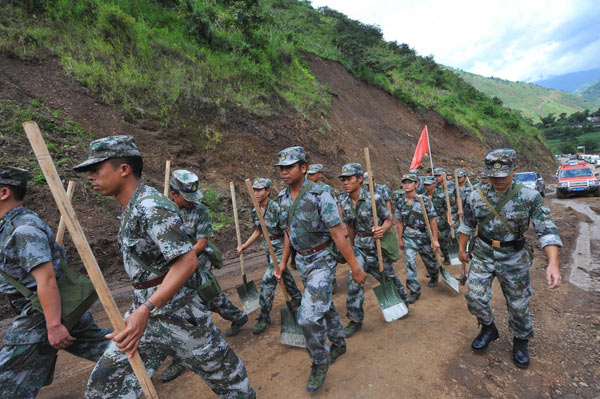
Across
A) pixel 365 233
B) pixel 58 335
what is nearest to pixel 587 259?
pixel 365 233

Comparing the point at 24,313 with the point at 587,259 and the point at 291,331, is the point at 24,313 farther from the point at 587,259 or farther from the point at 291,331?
the point at 587,259

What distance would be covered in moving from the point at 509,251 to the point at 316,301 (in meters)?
2.07

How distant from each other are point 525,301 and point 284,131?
1040 centimetres

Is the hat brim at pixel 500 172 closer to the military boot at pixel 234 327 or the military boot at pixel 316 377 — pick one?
the military boot at pixel 316 377

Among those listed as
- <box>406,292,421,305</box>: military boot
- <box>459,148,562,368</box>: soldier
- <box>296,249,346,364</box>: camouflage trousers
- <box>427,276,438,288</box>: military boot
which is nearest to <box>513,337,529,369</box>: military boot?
<box>459,148,562,368</box>: soldier

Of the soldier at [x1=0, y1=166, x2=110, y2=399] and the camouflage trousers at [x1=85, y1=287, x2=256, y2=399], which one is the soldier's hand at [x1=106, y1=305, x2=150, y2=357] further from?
the soldier at [x1=0, y1=166, x2=110, y2=399]

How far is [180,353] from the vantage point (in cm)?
208

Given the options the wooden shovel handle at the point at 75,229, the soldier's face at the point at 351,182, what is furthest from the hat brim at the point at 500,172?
the wooden shovel handle at the point at 75,229

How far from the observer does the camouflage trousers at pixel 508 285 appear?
125 inches

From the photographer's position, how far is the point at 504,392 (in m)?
2.82

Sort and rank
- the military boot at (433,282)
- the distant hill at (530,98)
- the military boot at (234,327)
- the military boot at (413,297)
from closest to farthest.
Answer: the military boot at (234,327) < the military boot at (413,297) < the military boot at (433,282) < the distant hill at (530,98)

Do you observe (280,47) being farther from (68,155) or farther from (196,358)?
(196,358)

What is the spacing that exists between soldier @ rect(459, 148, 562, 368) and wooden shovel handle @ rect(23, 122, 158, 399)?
325 cm

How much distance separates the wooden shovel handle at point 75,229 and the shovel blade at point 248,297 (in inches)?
124
